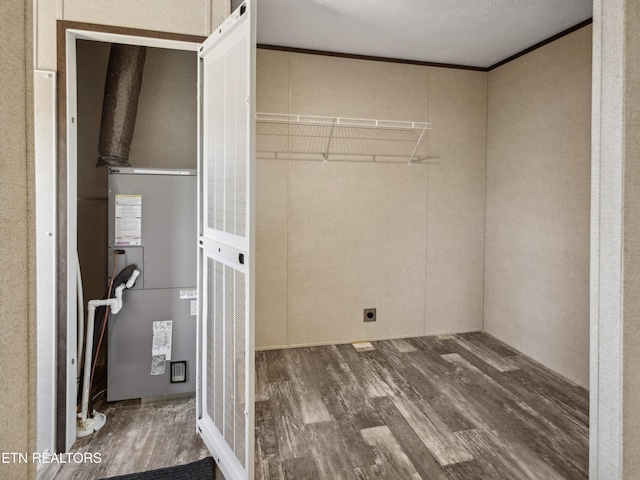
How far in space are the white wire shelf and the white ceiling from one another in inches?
23.5

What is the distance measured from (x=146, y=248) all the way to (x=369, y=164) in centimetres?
202

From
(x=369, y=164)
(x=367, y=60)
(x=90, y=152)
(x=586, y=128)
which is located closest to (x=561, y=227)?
(x=586, y=128)

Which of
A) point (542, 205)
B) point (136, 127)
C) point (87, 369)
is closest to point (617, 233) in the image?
point (542, 205)

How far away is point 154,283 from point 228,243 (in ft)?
2.98

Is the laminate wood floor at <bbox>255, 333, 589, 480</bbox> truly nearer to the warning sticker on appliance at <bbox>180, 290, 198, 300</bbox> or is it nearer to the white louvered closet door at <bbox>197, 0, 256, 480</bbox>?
the white louvered closet door at <bbox>197, 0, 256, 480</bbox>

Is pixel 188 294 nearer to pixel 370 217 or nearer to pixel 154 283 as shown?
pixel 154 283

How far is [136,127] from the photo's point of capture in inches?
112

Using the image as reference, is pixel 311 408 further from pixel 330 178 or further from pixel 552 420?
pixel 330 178

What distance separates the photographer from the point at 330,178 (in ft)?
11.2

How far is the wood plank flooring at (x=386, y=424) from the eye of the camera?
6.30 feet

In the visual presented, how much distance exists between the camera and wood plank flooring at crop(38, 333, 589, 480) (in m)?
1.92

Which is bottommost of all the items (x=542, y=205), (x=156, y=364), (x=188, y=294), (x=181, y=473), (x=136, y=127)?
(x=181, y=473)

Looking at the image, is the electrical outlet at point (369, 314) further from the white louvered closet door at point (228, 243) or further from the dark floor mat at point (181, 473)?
the dark floor mat at point (181, 473)

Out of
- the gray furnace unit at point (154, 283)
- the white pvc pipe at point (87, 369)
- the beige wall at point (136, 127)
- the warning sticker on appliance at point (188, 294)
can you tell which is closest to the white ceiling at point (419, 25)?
the beige wall at point (136, 127)
